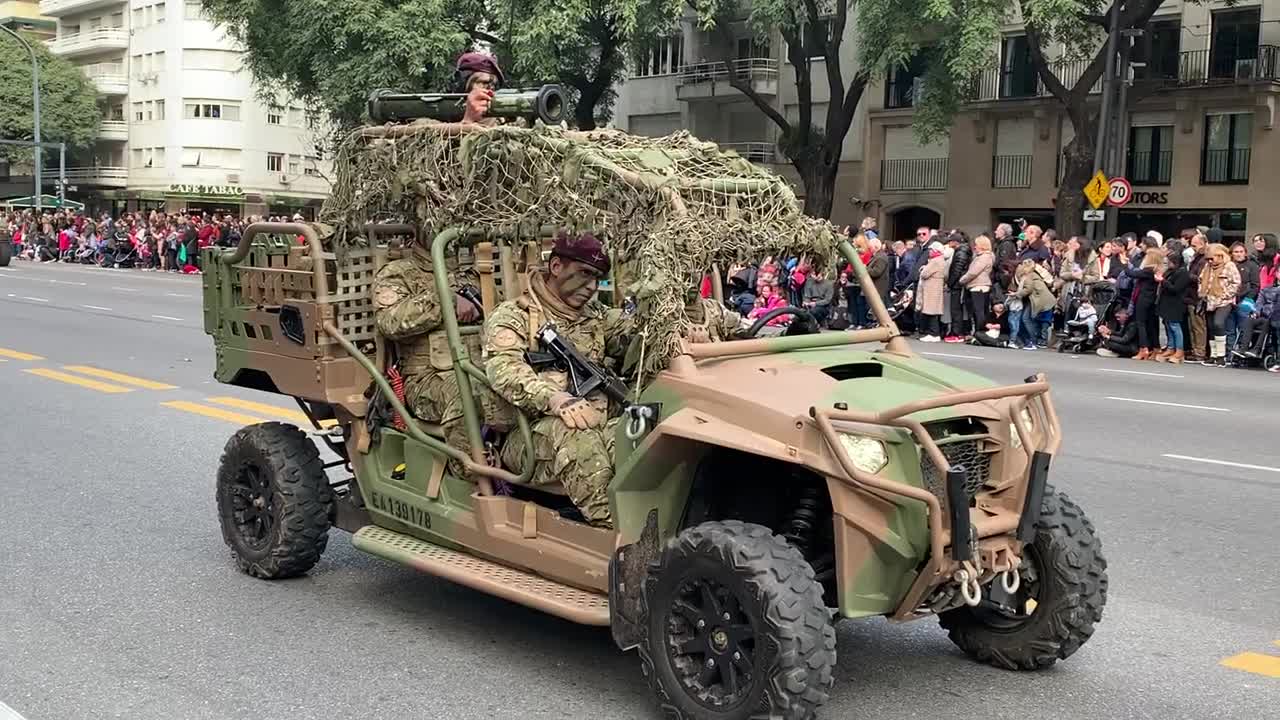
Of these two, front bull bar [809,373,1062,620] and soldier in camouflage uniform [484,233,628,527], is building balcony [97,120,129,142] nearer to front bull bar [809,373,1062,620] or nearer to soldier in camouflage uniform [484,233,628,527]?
soldier in camouflage uniform [484,233,628,527]

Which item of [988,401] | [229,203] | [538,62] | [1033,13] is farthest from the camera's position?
[229,203]

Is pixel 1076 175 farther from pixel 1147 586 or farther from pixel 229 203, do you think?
pixel 229 203

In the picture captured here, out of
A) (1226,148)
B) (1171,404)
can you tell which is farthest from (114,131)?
(1171,404)

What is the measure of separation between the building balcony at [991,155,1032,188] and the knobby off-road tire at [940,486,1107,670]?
3478 cm

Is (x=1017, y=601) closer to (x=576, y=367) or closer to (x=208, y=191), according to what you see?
(x=576, y=367)

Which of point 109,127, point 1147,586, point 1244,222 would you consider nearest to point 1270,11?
point 1244,222

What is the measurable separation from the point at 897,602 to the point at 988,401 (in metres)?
0.77

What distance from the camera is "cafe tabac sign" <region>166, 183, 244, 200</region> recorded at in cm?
6919

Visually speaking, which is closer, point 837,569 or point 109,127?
point 837,569

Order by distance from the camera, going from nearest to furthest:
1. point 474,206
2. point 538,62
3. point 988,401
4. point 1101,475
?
point 988,401
point 474,206
point 1101,475
point 538,62

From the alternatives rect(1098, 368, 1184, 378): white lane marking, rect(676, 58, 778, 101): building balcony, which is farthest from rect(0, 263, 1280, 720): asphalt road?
rect(676, 58, 778, 101): building balcony

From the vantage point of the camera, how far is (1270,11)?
3366 cm

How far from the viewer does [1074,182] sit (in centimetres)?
2977

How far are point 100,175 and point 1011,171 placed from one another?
170 ft
